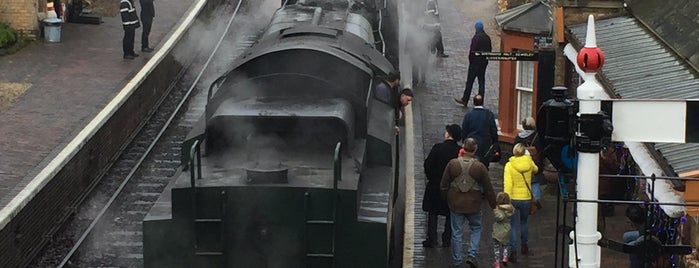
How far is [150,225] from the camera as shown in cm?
865

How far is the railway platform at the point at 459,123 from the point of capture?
11.6 metres

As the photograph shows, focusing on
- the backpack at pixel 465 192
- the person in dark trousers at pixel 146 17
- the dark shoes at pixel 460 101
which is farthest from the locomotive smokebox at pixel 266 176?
the person in dark trousers at pixel 146 17

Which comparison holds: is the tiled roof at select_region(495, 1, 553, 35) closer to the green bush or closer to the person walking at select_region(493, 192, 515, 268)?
the person walking at select_region(493, 192, 515, 268)

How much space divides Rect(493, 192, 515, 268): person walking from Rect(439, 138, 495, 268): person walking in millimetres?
165

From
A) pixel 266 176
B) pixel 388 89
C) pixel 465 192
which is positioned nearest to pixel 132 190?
pixel 388 89

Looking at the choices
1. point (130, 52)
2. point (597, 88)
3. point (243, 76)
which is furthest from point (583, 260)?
point (130, 52)

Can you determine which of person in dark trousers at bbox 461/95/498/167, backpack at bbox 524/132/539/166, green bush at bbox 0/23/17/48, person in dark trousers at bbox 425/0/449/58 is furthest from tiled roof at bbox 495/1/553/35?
green bush at bbox 0/23/17/48

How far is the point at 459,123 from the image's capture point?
57.6 feet

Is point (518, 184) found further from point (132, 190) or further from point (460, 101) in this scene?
point (460, 101)

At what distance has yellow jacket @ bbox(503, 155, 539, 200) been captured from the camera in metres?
11.1

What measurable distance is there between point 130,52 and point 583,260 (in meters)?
14.5

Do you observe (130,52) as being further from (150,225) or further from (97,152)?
(150,225)

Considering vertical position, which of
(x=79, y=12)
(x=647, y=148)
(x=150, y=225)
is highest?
(x=79, y=12)

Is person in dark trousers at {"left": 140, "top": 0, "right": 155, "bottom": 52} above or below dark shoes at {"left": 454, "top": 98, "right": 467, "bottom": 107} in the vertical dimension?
above
